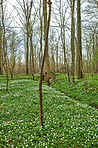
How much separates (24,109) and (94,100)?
6.04 metres

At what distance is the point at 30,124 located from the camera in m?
5.00

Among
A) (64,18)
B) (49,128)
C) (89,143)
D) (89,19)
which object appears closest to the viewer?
(89,143)

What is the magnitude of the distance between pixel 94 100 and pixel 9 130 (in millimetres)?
7394

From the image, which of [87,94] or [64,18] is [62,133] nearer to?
[87,94]

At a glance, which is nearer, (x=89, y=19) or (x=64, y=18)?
(x=89, y=19)

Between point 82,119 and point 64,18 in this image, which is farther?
point 64,18

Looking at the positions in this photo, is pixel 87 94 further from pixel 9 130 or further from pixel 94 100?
pixel 9 130

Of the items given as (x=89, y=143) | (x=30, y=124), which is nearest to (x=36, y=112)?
(x=30, y=124)

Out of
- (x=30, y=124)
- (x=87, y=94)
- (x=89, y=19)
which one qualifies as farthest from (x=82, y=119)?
(x=89, y=19)

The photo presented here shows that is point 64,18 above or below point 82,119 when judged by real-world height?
above

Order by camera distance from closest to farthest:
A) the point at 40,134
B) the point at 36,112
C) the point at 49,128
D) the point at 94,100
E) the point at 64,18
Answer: the point at 40,134, the point at 49,128, the point at 36,112, the point at 94,100, the point at 64,18

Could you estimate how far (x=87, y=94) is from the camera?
11000 millimetres

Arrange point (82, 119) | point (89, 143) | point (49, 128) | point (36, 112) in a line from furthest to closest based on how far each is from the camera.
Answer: point (36, 112) < point (82, 119) < point (49, 128) < point (89, 143)

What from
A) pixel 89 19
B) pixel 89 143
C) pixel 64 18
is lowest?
pixel 89 143
